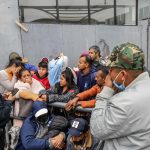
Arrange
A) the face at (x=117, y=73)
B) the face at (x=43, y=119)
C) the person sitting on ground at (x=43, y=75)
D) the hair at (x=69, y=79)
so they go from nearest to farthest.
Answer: the face at (x=117, y=73) < the face at (x=43, y=119) < the hair at (x=69, y=79) < the person sitting on ground at (x=43, y=75)

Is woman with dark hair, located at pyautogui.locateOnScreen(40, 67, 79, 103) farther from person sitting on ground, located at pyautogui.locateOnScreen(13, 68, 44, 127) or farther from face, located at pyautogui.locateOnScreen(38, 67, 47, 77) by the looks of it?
face, located at pyautogui.locateOnScreen(38, 67, 47, 77)

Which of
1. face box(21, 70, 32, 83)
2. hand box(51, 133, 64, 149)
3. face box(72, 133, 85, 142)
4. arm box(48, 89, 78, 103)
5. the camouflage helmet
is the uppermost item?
the camouflage helmet

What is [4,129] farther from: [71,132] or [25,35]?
[25,35]

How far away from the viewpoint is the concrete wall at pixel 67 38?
30.8 ft

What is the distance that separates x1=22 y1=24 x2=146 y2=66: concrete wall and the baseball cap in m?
6.07

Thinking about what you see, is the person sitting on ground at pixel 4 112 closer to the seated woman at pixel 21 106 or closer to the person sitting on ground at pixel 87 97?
the seated woman at pixel 21 106

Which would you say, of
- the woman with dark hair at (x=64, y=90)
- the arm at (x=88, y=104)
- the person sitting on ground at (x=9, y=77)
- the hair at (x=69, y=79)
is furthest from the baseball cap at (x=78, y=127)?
the person sitting on ground at (x=9, y=77)

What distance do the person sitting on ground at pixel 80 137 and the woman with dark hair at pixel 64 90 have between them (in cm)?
44

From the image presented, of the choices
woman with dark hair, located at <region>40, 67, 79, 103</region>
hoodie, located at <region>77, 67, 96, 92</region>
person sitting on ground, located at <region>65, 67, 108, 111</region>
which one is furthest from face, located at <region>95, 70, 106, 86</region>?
hoodie, located at <region>77, 67, 96, 92</region>

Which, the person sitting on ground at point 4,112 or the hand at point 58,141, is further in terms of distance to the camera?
the person sitting on ground at point 4,112

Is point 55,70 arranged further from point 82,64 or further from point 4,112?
point 4,112

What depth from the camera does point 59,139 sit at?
362 cm

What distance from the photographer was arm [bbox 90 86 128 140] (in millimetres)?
2223

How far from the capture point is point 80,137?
3.47 metres
